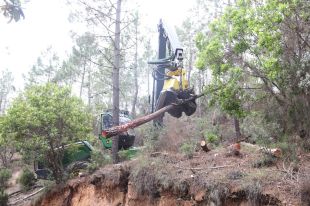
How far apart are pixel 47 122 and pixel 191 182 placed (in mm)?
6771

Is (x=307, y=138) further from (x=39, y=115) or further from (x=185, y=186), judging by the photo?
(x=39, y=115)

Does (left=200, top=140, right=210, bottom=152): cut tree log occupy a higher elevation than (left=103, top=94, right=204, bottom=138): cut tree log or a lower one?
lower

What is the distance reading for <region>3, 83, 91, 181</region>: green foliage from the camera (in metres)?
13.3

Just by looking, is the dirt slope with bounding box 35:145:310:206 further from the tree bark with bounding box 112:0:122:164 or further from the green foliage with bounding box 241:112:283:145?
the tree bark with bounding box 112:0:122:164

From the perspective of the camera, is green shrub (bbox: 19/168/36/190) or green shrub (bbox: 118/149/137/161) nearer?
green shrub (bbox: 118/149/137/161)

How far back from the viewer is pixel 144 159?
10656 millimetres

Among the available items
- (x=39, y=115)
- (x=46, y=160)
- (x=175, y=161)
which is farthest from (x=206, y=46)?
(x=46, y=160)

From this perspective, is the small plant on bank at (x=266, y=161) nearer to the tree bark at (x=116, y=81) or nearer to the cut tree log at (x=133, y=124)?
the cut tree log at (x=133, y=124)

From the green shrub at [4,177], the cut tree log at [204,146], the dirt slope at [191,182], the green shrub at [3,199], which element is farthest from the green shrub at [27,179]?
the cut tree log at [204,146]

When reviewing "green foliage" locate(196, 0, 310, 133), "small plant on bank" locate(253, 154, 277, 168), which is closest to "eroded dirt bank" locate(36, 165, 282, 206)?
"small plant on bank" locate(253, 154, 277, 168)

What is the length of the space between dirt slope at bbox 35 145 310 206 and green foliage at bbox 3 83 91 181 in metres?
1.51

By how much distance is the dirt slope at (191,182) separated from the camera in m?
7.25

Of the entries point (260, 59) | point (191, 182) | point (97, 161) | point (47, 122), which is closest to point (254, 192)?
point (191, 182)

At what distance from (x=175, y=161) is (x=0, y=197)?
31.9 feet
